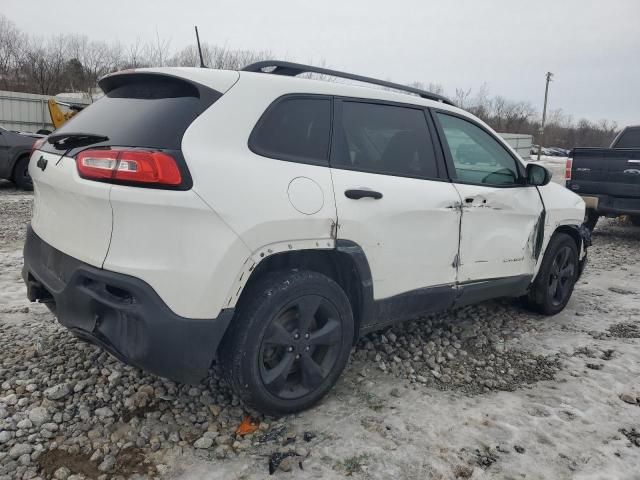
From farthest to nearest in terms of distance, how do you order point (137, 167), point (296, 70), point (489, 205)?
point (489, 205), point (296, 70), point (137, 167)

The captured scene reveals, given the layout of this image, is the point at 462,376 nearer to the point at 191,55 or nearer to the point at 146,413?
the point at 146,413

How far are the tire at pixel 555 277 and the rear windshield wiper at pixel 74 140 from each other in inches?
142

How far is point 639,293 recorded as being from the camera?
5.39 m

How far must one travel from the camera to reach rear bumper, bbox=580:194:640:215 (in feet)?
24.6

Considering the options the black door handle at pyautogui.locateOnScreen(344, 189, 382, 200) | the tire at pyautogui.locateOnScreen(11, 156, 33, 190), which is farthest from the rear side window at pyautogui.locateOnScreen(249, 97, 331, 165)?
the tire at pyautogui.locateOnScreen(11, 156, 33, 190)

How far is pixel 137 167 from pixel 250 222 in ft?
1.75

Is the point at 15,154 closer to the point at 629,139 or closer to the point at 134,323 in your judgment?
the point at 134,323

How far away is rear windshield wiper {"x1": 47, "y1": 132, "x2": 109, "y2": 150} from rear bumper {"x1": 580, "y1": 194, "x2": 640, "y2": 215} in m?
7.41

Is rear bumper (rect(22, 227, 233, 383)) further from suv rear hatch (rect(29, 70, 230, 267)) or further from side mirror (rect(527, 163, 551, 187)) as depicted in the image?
side mirror (rect(527, 163, 551, 187))

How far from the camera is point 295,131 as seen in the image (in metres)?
2.64

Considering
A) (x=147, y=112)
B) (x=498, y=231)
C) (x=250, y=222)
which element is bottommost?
(x=498, y=231)

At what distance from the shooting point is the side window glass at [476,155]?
3.51 meters

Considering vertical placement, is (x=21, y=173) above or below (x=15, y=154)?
below

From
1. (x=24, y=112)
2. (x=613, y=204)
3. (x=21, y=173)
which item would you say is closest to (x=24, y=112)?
(x=24, y=112)
